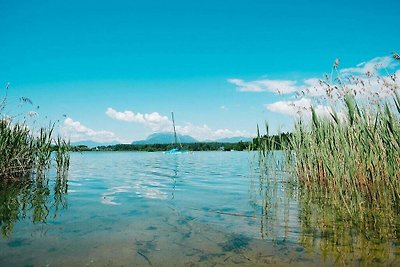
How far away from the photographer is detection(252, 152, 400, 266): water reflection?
4188mm

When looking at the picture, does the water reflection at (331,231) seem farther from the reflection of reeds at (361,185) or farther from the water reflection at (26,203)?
the water reflection at (26,203)

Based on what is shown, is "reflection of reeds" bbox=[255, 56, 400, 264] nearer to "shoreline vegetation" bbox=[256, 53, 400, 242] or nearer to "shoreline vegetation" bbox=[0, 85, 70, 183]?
"shoreline vegetation" bbox=[256, 53, 400, 242]

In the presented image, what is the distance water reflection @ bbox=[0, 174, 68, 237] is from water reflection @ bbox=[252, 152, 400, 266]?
4484 millimetres

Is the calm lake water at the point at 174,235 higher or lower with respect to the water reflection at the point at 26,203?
lower

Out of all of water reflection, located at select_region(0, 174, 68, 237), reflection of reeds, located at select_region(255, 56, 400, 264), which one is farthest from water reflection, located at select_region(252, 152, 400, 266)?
water reflection, located at select_region(0, 174, 68, 237)

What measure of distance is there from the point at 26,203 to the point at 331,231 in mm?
6802

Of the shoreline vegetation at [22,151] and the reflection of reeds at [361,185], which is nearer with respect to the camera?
the reflection of reeds at [361,185]

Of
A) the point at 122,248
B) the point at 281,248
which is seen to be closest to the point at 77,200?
the point at 122,248

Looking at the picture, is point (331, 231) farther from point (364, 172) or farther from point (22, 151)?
point (22, 151)

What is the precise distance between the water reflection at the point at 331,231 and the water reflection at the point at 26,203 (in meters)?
4.48

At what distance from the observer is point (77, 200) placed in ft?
28.5

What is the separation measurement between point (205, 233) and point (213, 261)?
1.30 m

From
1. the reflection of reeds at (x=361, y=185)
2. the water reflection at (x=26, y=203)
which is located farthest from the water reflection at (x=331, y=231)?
the water reflection at (x=26, y=203)

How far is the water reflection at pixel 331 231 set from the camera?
13.7ft
